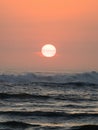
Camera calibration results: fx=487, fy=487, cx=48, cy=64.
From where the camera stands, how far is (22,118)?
97.9ft

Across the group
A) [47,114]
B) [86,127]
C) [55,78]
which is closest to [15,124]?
[86,127]

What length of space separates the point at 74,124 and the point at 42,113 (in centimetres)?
524

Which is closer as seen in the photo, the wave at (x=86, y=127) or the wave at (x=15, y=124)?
the wave at (x=86, y=127)

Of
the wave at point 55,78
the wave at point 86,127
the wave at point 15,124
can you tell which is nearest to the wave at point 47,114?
the wave at point 15,124

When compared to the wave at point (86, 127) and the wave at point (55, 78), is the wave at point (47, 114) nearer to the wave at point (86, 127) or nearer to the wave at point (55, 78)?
the wave at point (86, 127)

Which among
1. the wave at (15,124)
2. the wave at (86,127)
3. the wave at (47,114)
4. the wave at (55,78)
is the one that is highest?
the wave at (55,78)

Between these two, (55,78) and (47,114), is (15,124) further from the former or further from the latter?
(55,78)

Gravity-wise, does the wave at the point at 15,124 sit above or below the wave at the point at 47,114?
below

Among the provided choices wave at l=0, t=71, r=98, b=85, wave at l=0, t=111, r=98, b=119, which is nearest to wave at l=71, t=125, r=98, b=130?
wave at l=0, t=111, r=98, b=119

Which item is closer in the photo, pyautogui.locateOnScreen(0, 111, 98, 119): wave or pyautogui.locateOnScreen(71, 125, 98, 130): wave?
pyautogui.locateOnScreen(71, 125, 98, 130): wave

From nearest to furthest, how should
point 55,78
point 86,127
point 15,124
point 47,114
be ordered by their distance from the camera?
point 86,127 → point 15,124 → point 47,114 → point 55,78

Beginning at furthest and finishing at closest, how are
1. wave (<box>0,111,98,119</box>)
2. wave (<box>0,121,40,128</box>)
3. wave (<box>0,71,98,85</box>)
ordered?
wave (<box>0,71,98,85</box>) < wave (<box>0,111,98,119</box>) < wave (<box>0,121,40,128</box>)

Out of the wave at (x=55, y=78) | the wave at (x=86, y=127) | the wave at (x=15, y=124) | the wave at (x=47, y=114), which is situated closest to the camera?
the wave at (x=86, y=127)

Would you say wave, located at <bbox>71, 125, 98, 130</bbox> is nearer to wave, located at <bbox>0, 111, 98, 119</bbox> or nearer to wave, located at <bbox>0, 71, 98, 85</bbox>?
wave, located at <bbox>0, 111, 98, 119</bbox>
